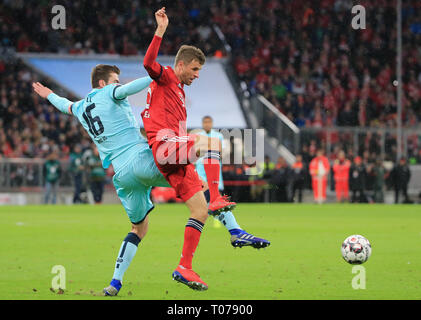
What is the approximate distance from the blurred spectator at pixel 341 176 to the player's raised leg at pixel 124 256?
21.1m

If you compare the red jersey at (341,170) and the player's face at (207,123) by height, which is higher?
the player's face at (207,123)

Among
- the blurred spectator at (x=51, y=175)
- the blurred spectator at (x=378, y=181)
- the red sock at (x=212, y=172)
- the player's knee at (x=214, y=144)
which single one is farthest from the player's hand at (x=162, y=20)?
the blurred spectator at (x=378, y=181)

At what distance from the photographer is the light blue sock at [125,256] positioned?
7.62m

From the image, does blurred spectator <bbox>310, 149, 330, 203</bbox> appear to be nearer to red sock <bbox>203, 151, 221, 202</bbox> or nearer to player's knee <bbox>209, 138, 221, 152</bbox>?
red sock <bbox>203, 151, 221, 202</bbox>

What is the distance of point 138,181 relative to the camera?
7.60 m

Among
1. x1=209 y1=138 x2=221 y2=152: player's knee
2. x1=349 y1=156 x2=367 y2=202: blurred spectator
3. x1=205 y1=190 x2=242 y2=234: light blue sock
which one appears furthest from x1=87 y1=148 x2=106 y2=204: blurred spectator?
x1=209 y1=138 x2=221 y2=152: player's knee

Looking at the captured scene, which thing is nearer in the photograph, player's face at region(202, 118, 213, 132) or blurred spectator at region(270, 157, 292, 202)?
player's face at region(202, 118, 213, 132)

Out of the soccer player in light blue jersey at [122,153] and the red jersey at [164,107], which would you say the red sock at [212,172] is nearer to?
the soccer player in light blue jersey at [122,153]

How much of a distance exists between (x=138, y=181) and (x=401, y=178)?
21.3 meters

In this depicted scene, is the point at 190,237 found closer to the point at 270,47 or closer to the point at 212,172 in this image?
the point at 212,172

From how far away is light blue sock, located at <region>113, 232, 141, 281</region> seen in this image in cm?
762

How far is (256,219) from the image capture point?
19.0m

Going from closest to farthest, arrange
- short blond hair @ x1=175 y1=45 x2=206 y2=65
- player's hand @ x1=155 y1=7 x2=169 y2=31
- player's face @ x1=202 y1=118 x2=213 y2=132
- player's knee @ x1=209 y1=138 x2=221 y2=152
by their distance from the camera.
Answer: player's hand @ x1=155 y1=7 x2=169 y2=31 < short blond hair @ x1=175 y1=45 x2=206 y2=65 < player's knee @ x1=209 y1=138 x2=221 y2=152 < player's face @ x1=202 y1=118 x2=213 y2=132

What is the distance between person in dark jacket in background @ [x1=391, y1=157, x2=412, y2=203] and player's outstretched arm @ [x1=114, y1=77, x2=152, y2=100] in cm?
2133
